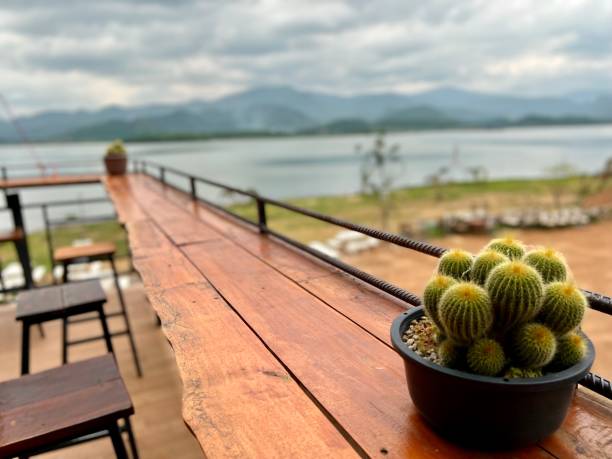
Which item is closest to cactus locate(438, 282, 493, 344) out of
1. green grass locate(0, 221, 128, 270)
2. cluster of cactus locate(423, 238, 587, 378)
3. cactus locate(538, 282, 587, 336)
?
cluster of cactus locate(423, 238, 587, 378)

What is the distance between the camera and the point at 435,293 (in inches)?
30.0

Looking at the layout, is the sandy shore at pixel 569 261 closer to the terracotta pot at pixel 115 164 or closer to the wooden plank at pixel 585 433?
the terracotta pot at pixel 115 164

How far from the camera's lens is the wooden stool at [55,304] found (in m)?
1.89

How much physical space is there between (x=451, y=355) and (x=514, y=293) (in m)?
0.15

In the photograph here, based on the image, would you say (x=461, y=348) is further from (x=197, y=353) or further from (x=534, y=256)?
(x=197, y=353)

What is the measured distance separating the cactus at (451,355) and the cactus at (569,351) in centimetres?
16

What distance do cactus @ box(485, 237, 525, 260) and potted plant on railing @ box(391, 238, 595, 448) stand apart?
42mm

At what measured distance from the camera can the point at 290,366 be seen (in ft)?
3.54

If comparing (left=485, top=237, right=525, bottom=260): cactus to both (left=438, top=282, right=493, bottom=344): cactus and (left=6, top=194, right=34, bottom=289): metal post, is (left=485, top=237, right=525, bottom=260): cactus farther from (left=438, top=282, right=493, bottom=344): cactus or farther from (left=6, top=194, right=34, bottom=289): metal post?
(left=6, top=194, right=34, bottom=289): metal post

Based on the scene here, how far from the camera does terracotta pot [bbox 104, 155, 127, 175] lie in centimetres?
624

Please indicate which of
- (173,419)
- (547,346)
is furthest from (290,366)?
(173,419)

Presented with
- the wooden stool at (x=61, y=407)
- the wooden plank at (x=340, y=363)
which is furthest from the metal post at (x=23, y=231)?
the wooden plank at (x=340, y=363)

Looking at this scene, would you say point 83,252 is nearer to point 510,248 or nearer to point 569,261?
point 510,248

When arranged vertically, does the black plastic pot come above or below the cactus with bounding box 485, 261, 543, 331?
below
